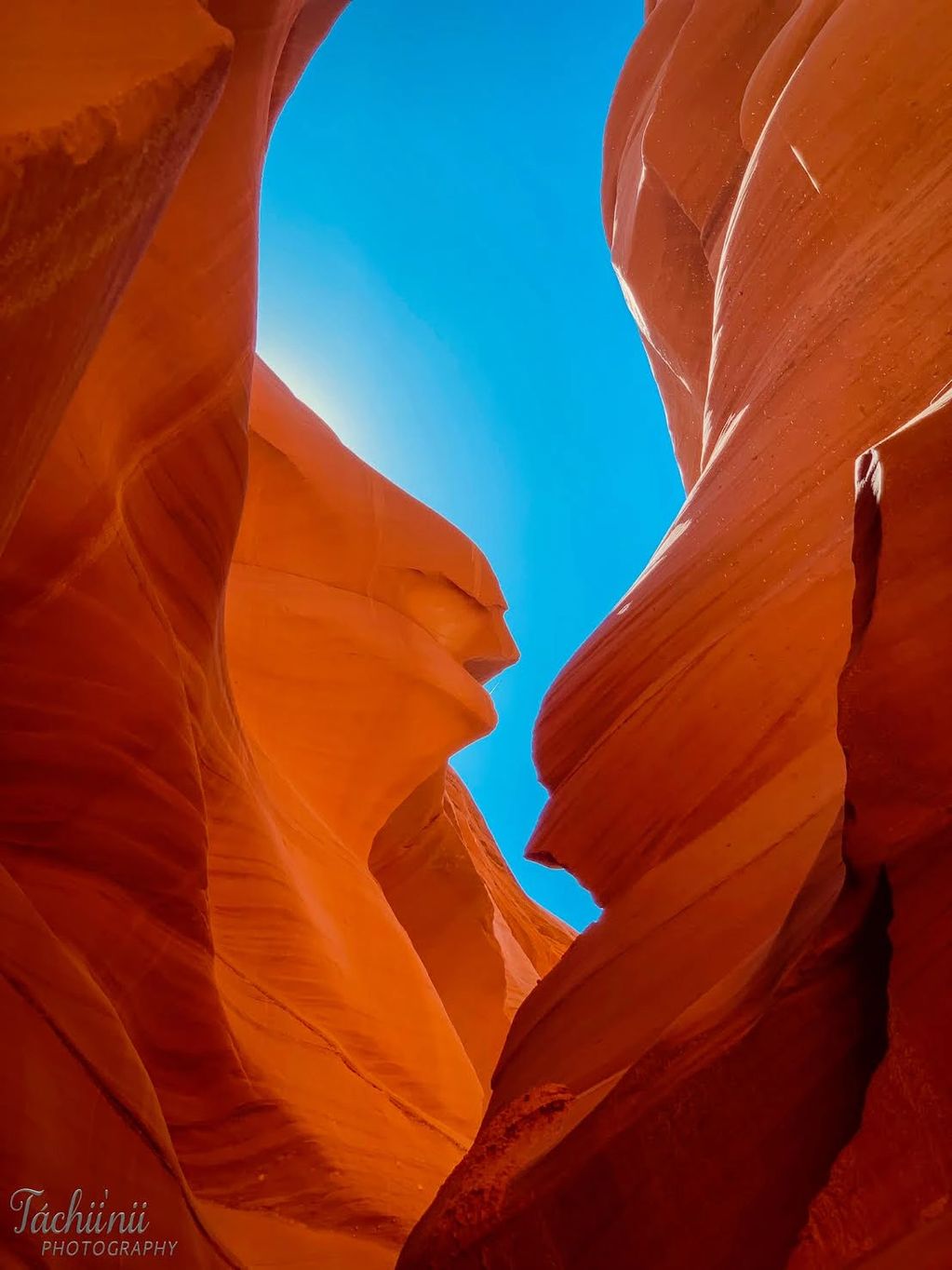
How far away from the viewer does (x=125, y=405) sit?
15.2 ft

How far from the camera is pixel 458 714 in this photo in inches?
330

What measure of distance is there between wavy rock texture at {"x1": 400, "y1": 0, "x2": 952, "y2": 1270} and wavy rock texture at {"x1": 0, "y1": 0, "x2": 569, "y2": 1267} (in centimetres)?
→ 144

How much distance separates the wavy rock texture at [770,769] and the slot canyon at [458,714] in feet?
0.04

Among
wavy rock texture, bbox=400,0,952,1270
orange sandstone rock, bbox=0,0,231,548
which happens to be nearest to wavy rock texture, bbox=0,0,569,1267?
orange sandstone rock, bbox=0,0,231,548

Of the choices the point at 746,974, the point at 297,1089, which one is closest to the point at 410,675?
the point at 297,1089

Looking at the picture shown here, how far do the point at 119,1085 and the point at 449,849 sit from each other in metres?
6.61

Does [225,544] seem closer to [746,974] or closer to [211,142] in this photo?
[211,142]

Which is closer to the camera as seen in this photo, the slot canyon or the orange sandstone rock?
the orange sandstone rock

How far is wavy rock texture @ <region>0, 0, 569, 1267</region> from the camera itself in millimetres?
2279

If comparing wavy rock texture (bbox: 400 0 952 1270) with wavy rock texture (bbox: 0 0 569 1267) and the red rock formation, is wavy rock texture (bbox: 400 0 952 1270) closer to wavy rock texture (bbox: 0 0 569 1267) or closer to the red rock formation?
the red rock formation

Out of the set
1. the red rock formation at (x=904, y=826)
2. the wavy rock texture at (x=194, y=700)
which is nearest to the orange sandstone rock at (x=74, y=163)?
the wavy rock texture at (x=194, y=700)

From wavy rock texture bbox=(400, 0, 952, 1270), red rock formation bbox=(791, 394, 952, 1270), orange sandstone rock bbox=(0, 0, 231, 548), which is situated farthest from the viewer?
wavy rock texture bbox=(400, 0, 952, 1270)

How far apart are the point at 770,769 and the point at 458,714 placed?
4.82 m

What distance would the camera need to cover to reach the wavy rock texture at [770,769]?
7.22 feet
